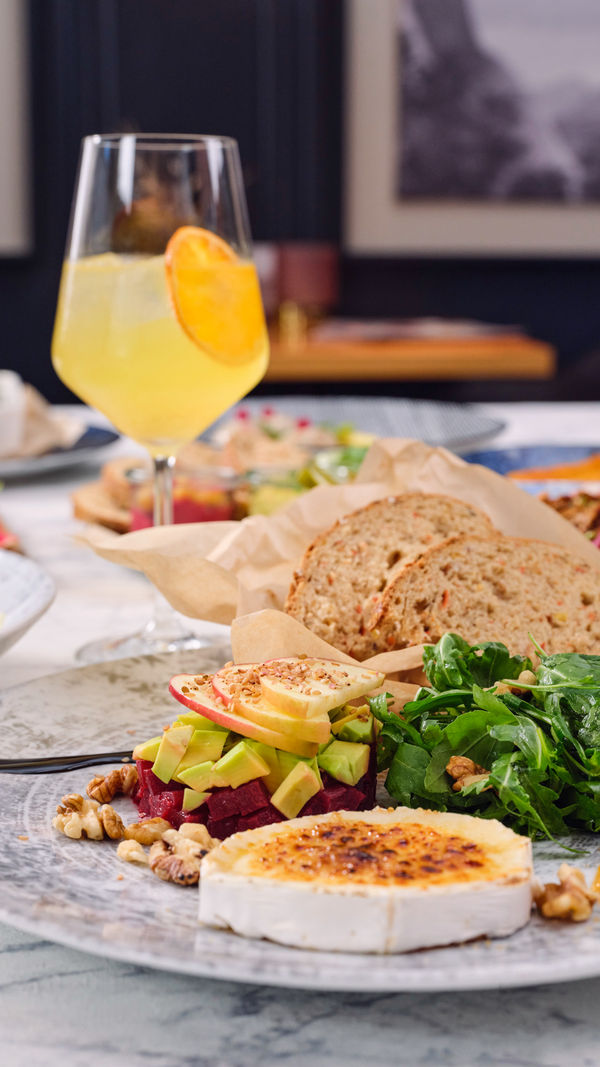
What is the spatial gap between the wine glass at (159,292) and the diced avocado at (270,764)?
25.7 inches

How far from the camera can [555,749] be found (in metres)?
1.02

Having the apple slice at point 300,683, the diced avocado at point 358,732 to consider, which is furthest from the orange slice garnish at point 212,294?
the diced avocado at point 358,732

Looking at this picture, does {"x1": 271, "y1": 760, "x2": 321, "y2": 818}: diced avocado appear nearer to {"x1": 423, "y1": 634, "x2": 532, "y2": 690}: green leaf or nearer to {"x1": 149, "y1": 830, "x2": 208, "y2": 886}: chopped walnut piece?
{"x1": 149, "y1": 830, "x2": 208, "y2": 886}: chopped walnut piece

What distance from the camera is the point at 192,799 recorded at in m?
0.98

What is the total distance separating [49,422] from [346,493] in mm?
1355

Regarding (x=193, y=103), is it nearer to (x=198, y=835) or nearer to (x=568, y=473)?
(x=568, y=473)

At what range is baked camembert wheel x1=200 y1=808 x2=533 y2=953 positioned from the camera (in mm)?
764

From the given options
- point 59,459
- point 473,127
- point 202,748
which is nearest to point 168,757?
point 202,748

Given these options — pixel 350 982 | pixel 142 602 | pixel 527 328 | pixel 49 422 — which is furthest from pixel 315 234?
pixel 350 982

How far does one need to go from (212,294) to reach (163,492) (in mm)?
293

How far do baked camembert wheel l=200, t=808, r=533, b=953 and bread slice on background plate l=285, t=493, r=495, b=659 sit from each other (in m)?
0.51

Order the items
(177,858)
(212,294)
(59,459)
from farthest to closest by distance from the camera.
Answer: (59,459)
(212,294)
(177,858)

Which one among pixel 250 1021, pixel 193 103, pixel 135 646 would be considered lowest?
pixel 135 646

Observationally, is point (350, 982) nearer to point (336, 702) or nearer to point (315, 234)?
point (336, 702)
